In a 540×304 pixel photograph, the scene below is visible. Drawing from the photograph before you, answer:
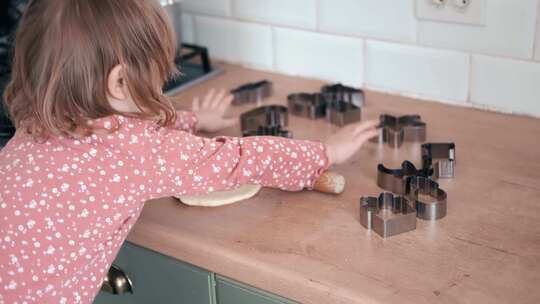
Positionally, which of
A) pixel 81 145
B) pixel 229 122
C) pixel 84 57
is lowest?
pixel 229 122

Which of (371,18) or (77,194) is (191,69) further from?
(77,194)

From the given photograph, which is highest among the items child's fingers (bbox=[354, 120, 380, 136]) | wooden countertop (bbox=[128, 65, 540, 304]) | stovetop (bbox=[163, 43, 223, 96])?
child's fingers (bbox=[354, 120, 380, 136])

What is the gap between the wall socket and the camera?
1.30 meters

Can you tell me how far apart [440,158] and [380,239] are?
0.26 metres

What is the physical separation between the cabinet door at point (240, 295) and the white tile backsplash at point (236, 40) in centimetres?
67

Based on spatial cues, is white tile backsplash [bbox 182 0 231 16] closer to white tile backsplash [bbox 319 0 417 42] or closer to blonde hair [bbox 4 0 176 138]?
white tile backsplash [bbox 319 0 417 42]

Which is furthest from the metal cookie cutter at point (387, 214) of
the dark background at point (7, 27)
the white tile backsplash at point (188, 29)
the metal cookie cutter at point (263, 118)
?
the white tile backsplash at point (188, 29)

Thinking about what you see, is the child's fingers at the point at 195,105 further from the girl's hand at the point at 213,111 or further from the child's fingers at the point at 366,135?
the child's fingers at the point at 366,135

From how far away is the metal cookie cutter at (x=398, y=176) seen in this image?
3.64 ft

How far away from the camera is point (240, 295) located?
1.03m

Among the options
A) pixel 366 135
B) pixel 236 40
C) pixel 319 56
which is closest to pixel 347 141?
pixel 366 135

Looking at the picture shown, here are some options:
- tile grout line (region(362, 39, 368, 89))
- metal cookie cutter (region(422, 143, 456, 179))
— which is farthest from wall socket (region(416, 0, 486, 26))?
metal cookie cutter (region(422, 143, 456, 179))

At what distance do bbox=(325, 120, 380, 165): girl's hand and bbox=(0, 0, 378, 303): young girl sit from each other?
8.5 inches

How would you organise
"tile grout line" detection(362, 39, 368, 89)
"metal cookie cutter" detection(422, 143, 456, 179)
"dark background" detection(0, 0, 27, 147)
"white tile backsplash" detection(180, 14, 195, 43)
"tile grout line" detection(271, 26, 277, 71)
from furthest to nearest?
"white tile backsplash" detection(180, 14, 195, 43)
"tile grout line" detection(271, 26, 277, 71)
"tile grout line" detection(362, 39, 368, 89)
"dark background" detection(0, 0, 27, 147)
"metal cookie cutter" detection(422, 143, 456, 179)
